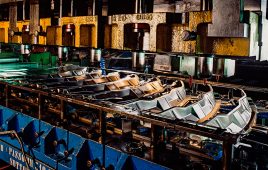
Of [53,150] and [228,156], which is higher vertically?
[228,156]

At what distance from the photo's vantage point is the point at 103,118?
3182 mm

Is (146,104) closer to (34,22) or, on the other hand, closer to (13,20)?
(34,22)

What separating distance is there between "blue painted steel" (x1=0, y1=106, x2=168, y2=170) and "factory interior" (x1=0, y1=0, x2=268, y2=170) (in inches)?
0.5

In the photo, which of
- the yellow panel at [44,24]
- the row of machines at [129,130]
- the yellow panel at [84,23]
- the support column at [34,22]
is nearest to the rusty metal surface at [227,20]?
the row of machines at [129,130]

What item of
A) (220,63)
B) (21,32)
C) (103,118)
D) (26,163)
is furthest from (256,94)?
(21,32)

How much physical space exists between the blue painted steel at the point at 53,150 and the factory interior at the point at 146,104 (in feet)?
0.04

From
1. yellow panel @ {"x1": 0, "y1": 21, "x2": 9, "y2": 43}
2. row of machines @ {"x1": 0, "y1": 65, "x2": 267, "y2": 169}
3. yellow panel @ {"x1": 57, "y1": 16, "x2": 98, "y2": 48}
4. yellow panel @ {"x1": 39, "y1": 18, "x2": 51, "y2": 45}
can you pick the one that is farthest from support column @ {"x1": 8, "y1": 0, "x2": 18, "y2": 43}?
row of machines @ {"x1": 0, "y1": 65, "x2": 267, "y2": 169}

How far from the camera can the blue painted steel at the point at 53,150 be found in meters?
3.08

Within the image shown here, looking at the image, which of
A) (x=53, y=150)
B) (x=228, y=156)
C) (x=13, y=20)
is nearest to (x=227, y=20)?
(x=228, y=156)

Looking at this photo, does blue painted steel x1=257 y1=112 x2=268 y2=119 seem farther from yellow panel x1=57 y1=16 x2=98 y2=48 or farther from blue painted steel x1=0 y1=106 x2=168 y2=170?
yellow panel x1=57 y1=16 x2=98 y2=48

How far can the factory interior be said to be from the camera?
2791 mm

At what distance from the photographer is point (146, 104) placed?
3.67m

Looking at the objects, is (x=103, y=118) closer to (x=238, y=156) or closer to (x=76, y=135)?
(x=76, y=135)

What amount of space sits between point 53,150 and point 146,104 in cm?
139
